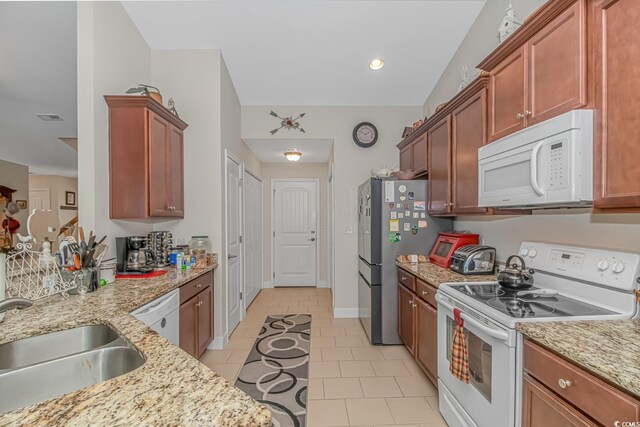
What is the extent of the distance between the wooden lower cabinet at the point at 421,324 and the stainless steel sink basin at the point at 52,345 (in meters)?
2.01

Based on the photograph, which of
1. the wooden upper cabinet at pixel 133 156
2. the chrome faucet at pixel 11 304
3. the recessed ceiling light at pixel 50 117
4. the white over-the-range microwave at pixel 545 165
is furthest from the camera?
the recessed ceiling light at pixel 50 117

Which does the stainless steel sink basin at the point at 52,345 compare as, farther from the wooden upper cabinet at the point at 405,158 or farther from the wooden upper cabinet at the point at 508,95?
the wooden upper cabinet at the point at 405,158

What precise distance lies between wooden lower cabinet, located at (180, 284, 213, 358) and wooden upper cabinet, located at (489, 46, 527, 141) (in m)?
2.56

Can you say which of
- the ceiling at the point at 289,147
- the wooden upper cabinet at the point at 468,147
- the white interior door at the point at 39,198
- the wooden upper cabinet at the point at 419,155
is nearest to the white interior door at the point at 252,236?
the ceiling at the point at 289,147

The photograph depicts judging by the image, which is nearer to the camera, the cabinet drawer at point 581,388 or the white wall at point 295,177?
the cabinet drawer at point 581,388

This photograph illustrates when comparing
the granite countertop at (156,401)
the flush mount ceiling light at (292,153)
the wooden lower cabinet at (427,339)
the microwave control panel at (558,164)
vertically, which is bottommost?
the wooden lower cabinet at (427,339)

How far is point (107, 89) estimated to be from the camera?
2.33m

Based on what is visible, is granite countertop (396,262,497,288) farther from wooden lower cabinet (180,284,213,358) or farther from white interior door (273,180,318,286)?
white interior door (273,180,318,286)

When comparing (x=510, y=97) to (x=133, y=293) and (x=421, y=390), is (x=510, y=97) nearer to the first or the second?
(x=421, y=390)

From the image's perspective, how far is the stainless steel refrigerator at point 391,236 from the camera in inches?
124

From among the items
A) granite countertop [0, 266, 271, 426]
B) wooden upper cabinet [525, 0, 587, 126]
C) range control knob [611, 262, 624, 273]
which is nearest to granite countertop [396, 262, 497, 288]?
range control knob [611, 262, 624, 273]

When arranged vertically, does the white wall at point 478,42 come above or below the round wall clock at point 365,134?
above

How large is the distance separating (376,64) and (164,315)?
10.5 feet

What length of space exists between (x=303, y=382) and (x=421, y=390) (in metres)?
0.95
